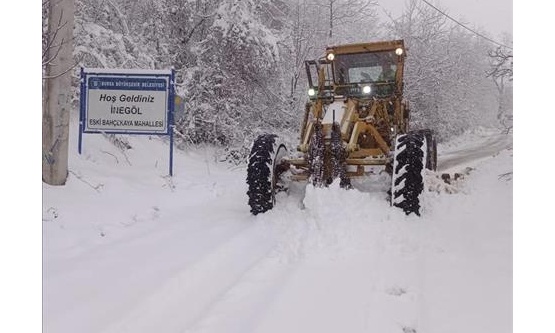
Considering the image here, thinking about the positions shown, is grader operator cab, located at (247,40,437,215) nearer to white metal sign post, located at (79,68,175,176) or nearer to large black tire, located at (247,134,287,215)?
large black tire, located at (247,134,287,215)

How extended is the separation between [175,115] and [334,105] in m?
1.37

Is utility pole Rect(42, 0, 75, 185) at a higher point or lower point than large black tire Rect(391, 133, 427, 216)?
higher

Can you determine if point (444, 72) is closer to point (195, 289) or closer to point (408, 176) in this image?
point (408, 176)

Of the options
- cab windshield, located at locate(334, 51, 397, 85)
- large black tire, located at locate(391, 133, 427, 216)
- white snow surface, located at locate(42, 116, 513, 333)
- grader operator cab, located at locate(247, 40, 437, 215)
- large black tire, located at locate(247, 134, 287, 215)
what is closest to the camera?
white snow surface, located at locate(42, 116, 513, 333)

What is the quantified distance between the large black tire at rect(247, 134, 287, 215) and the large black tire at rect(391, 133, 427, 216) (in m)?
0.94

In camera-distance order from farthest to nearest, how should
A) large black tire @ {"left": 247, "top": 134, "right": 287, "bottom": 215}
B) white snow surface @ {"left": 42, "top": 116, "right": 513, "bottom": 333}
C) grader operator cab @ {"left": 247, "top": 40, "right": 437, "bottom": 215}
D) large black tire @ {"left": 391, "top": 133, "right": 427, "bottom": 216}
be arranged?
large black tire @ {"left": 247, "top": 134, "right": 287, "bottom": 215}, grader operator cab @ {"left": 247, "top": 40, "right": 437, "bottom": 215}, large black tire @ {"left": 391, "top": 133, "right": 427, "bottom": 216}, white snow surface @ {"left": 42, "top": 116, "right": 513, "bottom": 333}

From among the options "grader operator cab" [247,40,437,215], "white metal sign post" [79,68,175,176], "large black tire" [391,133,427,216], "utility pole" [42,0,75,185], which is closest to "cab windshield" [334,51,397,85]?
"grader operator cab" [247,40,437,215]

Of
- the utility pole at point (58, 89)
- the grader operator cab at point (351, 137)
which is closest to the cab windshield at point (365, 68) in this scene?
the grader operator cab at point (351, 137)

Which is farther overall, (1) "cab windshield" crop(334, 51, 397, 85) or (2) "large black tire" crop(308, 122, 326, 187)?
(1) "cab windshield" crop(334, 51, 397, 85)

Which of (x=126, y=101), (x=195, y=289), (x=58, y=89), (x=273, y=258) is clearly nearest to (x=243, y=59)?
(x=126, y=101)

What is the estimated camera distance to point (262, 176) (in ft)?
12.2

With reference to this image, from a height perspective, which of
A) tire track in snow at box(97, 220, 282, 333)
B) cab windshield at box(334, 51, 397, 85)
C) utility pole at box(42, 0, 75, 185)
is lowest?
tire track in snow at box(97, 220, 282, 333)

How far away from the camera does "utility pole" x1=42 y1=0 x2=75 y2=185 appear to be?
2412 mm

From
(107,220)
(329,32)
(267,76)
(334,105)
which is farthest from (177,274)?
(329,32)
